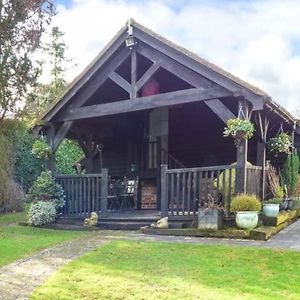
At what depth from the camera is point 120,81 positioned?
11.1 meters

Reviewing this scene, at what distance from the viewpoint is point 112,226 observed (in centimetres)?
1069

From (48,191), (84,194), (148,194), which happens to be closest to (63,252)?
(84,194)

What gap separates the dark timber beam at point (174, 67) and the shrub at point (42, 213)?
196 inches

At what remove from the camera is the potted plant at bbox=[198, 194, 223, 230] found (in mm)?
8883

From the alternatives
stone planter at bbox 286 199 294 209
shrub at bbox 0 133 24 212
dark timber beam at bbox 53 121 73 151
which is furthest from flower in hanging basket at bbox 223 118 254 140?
shrub at bbox 0 133 24 212

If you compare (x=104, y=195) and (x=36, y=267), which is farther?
(x=104, y=195)

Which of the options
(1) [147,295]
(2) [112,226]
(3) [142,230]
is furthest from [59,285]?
(2) [112,226]

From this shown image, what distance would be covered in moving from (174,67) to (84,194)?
439cm

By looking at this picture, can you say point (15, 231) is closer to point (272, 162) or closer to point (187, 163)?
point (187, 163)

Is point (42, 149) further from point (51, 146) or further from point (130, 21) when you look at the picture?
point (130, 21)

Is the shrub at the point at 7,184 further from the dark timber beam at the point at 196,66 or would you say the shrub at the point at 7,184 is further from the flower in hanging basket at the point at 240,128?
the flower in hanging basket at the point at 240,128

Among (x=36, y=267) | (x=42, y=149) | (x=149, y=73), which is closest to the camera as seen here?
(x=36, y=267)

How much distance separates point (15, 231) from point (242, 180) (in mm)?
5832

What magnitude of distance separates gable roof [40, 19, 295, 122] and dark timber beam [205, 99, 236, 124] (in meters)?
0.65
